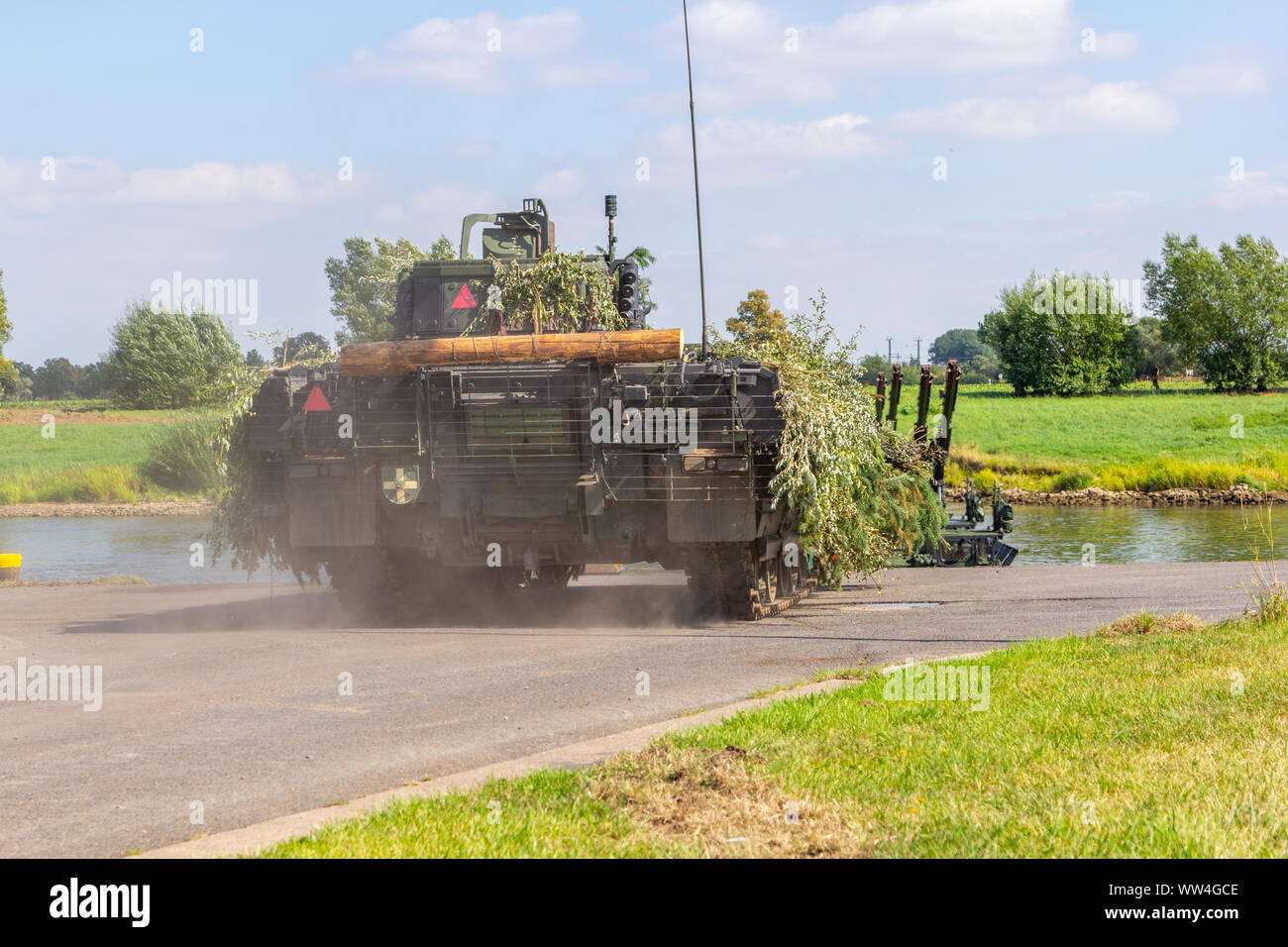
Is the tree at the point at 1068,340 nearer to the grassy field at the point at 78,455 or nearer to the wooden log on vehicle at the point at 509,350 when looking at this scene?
the grassy field at the point at 78,455

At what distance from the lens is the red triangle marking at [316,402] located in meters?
13.6

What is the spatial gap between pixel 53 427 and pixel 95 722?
63.0 m

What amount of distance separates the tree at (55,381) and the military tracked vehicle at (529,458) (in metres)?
127

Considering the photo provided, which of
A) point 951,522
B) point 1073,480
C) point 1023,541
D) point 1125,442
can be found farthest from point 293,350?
point 1125,442

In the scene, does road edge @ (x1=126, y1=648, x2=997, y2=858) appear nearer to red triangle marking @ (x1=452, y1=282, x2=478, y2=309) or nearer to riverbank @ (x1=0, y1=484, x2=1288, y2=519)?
red triangle marking @ (x1=452, y1=282, x2=478, y2=309)

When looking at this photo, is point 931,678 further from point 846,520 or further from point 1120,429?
point 1120,429

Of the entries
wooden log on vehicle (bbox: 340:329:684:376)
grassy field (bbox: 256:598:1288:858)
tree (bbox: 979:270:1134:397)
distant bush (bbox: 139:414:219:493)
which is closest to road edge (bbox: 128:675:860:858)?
grassy field (bbox: 256:598:1288:858)

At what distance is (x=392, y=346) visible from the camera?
13359mm

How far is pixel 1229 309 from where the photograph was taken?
279ft

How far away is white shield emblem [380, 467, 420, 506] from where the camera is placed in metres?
13.4

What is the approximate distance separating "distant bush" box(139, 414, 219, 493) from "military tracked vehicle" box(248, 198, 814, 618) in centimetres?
3755

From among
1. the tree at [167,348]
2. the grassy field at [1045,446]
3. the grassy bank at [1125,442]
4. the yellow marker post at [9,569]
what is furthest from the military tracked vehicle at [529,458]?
the tree at [167,348]
